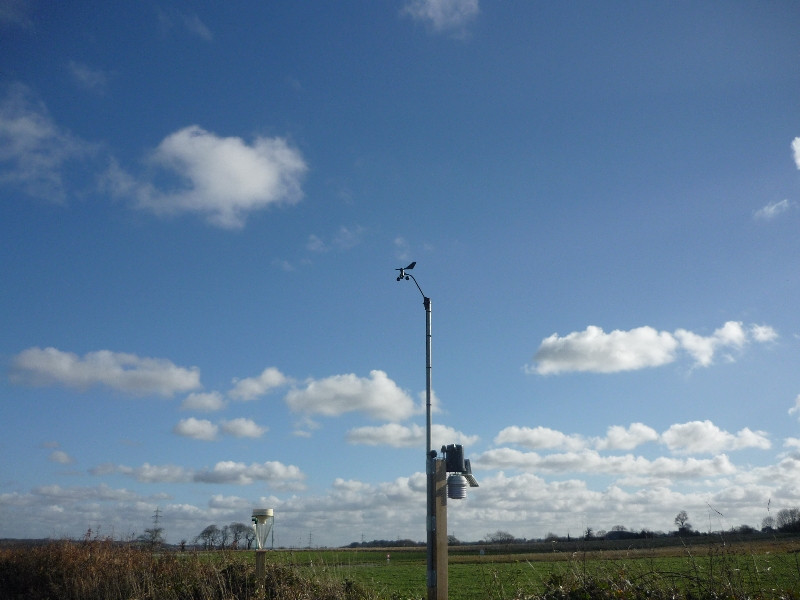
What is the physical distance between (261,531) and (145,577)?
3.24 m

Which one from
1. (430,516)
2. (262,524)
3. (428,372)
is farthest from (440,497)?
(262,524)

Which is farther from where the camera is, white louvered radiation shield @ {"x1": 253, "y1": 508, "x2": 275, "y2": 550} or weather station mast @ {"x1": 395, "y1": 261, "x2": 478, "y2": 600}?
white louvered radiation shield @ {"x1": 253, "y1": 508, "x2": 275, "y2": 550}

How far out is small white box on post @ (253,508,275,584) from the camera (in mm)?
11859

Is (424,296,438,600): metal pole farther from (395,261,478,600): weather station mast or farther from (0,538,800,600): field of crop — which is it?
(0,538,800,600): field of crop

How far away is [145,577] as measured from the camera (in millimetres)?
13195

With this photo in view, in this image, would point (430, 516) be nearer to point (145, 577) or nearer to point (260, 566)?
point (260, 566)

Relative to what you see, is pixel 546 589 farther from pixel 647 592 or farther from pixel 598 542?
pixel 647 592

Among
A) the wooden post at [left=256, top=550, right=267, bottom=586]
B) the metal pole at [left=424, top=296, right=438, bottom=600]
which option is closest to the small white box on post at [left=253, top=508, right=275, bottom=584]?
the wooden post at [left=256, top=550, right=267, bottom=586]

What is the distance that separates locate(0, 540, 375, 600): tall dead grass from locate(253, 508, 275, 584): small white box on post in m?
0.23

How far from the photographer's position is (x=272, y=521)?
1202 cm

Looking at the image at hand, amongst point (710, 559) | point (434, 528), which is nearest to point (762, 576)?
point (710, 559)

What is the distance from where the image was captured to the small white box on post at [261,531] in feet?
38.9

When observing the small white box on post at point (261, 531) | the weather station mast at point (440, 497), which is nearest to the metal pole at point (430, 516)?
the weather station mast at point (440, 497)

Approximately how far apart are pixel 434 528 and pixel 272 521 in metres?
3.41
